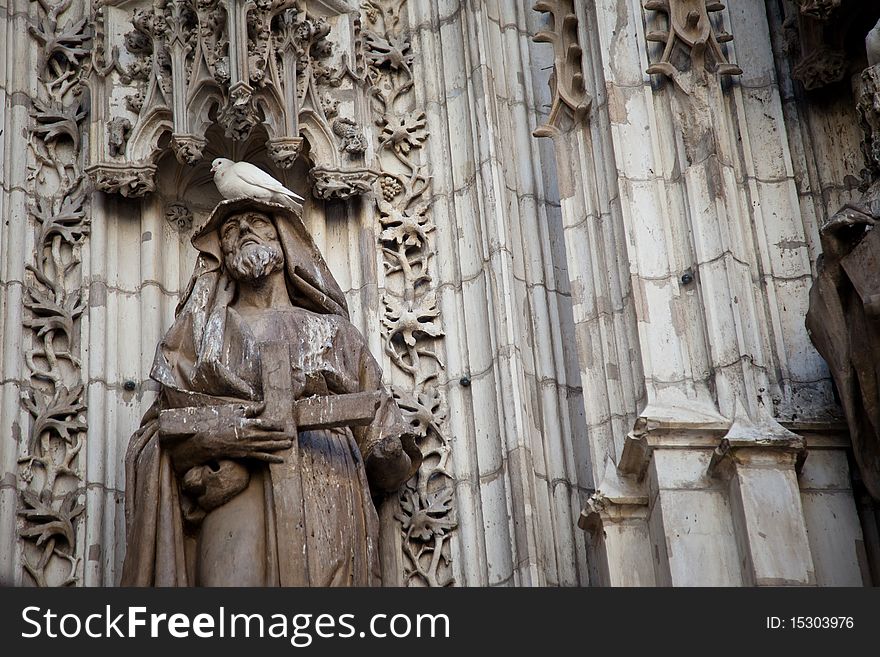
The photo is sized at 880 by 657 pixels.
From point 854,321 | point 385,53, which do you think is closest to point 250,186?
point 385,53

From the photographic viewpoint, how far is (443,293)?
9953 millimetres

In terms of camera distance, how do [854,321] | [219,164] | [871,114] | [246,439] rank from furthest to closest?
[219,164] < [871,114] < [246,439] < [854,321]

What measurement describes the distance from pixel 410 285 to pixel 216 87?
133 centimetres

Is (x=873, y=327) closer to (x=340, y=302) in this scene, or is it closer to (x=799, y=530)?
(x=799, y=530)

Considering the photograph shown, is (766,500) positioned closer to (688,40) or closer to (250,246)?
(688,40)

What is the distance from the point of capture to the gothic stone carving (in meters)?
8.30

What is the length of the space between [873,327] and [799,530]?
0.86 metres

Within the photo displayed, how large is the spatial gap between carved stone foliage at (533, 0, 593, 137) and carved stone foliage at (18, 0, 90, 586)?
2319 millimetres

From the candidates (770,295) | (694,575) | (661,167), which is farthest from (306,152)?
(694,575)

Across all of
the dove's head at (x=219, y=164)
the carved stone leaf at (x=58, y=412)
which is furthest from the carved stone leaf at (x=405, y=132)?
the carved stone leaf at (x=58, y=412)

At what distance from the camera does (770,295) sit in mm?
9086

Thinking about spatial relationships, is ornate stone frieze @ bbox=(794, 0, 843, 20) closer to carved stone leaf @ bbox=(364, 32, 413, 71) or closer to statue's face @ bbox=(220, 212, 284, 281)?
carved stone leaf @ bbox=(364, 32, 413, 71)
